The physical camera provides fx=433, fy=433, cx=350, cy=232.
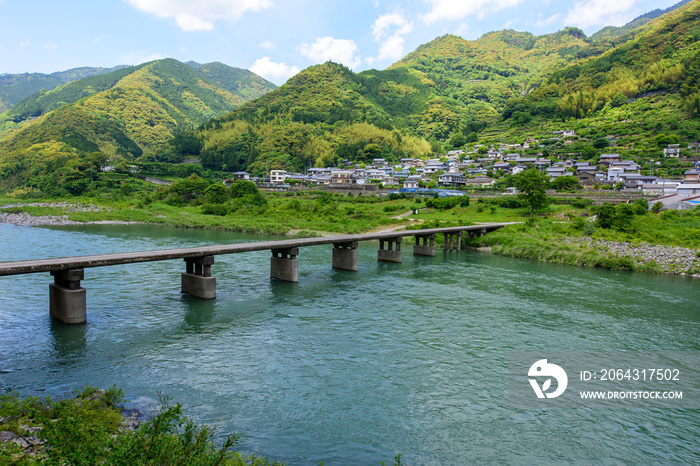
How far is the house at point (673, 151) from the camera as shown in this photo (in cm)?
7456

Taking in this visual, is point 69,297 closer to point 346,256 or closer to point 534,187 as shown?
point 346,256

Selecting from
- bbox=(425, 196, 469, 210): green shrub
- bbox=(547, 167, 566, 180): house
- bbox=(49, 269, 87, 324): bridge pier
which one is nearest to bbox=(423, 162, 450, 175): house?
bbox=(547, 167, 566, 180): house

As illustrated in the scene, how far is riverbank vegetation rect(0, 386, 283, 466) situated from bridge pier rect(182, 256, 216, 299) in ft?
31.5

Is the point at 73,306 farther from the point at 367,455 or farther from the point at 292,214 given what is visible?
the point at 292,214

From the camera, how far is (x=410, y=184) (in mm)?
80250

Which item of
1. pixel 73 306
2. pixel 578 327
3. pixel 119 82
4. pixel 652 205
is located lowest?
pixel 578 327

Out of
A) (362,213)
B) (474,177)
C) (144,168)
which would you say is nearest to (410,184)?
(474,177)

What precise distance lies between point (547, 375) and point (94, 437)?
37.7 feet

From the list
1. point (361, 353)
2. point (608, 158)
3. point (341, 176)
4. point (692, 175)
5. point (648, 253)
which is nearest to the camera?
point (361, 353)

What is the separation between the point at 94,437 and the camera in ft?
20.2

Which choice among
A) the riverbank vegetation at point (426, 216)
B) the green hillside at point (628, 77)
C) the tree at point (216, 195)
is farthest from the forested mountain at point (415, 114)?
the riverbank vegetation at point (426, 216)

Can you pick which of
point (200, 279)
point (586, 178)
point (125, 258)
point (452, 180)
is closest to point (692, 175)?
point (586, 178)

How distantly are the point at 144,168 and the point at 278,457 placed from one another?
102 meters

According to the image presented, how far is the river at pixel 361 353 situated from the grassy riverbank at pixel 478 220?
7.40m
